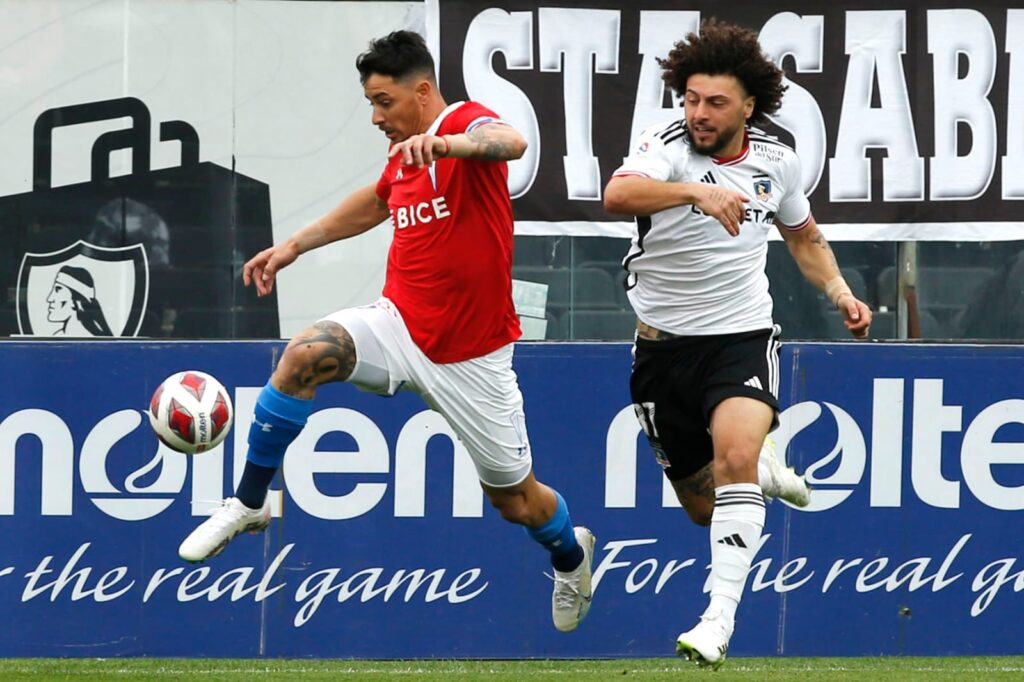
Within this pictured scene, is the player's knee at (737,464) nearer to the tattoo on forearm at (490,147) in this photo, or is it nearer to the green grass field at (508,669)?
the tattoo on forearm at (490,147)

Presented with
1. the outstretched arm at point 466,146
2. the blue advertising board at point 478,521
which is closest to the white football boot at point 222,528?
the outstretched arm at point 466,146

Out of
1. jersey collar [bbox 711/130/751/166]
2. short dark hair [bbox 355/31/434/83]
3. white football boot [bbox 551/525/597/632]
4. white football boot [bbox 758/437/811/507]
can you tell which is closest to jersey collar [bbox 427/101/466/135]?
short dark hair [bbox 355/31/434/83]

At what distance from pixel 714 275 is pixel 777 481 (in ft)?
3.23

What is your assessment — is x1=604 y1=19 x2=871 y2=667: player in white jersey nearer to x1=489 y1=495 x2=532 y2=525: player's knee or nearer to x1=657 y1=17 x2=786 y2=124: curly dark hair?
x1=657 y1=17 x2=786 y2=124: curly dark hair

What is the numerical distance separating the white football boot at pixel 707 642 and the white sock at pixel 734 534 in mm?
166

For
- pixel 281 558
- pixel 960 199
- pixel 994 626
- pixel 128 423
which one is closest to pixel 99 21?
pixel 128 423

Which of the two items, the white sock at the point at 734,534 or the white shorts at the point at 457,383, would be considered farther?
the white shorts at the point at 457,383

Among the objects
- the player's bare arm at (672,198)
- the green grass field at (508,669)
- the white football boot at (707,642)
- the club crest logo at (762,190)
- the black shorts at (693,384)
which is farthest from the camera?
the green grass field at (508,669)

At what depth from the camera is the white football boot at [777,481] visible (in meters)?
6.68

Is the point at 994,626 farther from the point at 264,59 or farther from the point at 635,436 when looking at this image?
the point at 264,59

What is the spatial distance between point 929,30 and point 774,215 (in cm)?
318

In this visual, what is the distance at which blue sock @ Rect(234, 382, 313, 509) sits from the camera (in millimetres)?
6160

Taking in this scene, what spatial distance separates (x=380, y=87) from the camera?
6301 millimetres

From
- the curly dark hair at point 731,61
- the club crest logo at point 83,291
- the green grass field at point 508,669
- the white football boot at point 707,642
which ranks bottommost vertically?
the green grass field at point 508,669
